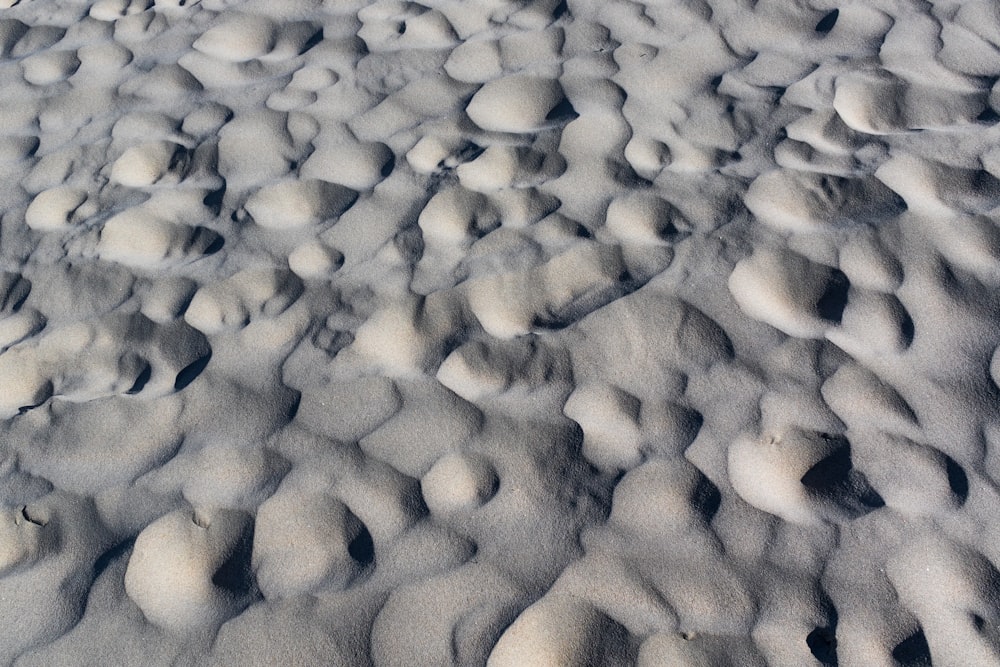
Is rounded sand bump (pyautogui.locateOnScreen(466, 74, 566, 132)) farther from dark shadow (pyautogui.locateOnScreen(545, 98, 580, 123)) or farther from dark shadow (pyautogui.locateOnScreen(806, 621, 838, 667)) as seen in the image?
dark shadow (pyautogui.locateOnScreen(806, 621, 838, 667))

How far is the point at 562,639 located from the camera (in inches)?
54.2

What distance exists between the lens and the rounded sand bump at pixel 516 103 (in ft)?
7.62

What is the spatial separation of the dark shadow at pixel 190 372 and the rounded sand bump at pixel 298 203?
0.42 m

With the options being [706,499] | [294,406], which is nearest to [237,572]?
[294,406]

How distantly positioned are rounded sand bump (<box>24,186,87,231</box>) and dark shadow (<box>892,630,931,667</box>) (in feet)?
6.42

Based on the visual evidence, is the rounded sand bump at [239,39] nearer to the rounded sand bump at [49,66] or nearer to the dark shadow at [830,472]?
the rounded sand bump at [49,66]

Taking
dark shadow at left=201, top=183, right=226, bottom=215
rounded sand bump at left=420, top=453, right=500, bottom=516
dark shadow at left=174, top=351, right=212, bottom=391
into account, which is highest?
rounded sand bump at left=420, top=453, right=500, bottom=516

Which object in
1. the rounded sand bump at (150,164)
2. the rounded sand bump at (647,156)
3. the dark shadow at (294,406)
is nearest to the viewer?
the dark shadow at (294,406)

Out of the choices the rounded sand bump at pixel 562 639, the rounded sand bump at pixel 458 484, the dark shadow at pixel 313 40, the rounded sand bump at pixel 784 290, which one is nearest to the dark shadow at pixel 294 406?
the rounded sand bump at pixel 458 484

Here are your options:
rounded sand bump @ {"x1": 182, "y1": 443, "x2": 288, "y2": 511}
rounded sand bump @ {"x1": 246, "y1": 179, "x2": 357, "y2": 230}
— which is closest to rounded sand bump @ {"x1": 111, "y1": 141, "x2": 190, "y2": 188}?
rounded sand bump @ {"x1": 246, "y1": 179, "x2": 357, "y2": 230}

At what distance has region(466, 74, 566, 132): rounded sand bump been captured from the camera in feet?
7.62

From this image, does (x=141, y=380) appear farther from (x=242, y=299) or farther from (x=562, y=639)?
(x=562, y=639)

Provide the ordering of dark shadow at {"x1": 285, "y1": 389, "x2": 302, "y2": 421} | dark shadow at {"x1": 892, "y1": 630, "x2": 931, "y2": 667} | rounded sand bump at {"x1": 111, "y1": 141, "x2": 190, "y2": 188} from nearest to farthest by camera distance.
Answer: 1. dark shadow at {"x1": 892, "y1": 630, "x2": 931, "y2": 667}
2. dark shadow at {"x1": 285, "y1": 389, "x2": 302, "y2": 421}
3. rounded sand bump at {"x1": 111, "y1": 141, "x2": 190, "y2": 188}

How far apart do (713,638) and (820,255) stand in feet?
2.93
